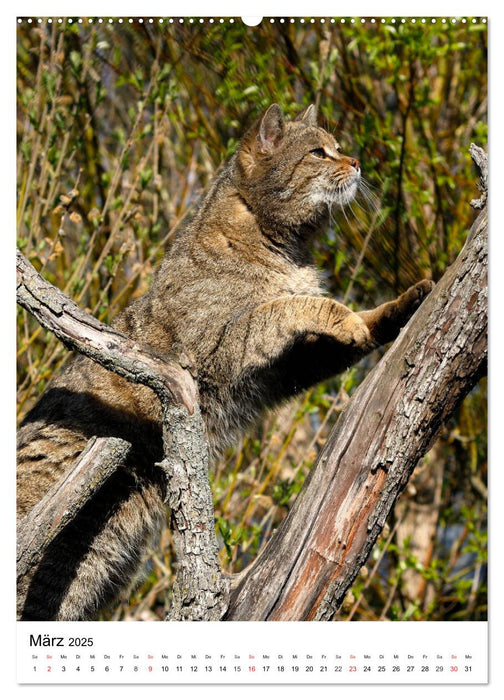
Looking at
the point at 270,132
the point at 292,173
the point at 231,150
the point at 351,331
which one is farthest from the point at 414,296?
the point at 231,150

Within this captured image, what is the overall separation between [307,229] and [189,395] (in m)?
1.20

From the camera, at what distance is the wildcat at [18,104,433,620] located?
298cm

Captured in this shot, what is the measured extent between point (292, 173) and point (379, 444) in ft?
4.68

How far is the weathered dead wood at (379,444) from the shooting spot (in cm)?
240

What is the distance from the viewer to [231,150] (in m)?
4.12

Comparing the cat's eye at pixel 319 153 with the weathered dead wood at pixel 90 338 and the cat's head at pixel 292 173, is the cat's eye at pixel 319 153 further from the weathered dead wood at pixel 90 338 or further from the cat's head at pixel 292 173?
the weathered dead wood at pixel 90 338

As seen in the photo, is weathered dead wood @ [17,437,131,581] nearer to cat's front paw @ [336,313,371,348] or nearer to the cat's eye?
cat's front paw @ [336,313,371,348]

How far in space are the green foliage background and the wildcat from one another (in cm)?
41
